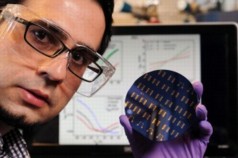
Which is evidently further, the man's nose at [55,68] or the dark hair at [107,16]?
the dark hair at [107,16]

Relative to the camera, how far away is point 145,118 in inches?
27.9

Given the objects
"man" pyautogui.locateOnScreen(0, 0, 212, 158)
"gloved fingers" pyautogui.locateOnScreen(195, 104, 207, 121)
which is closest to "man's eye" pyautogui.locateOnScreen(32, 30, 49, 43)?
"man" pyautogui.locateOnScreen(0, 0, 212, 158)

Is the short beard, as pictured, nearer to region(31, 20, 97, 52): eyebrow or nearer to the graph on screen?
region(31, 20, 97, 52): eyebrow

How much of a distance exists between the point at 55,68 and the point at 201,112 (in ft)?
0.89

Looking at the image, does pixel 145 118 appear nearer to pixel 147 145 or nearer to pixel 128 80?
pixel 147 145

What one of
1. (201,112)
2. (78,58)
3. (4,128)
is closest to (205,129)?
(201,112)

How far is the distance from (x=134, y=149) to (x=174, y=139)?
83 millimetres

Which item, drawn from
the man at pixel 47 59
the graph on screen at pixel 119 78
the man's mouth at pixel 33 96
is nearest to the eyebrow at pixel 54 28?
the man at pixel 47 59

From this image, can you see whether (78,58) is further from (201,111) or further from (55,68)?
(201,111)

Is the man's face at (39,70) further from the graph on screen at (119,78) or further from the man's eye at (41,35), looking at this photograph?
the graph on screen at (119,78)

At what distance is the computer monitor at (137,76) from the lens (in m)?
1.00

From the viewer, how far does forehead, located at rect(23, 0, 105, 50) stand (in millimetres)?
702

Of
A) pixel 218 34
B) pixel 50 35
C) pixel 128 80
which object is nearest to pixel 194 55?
pixel 218 34

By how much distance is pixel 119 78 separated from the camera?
1.02 m
